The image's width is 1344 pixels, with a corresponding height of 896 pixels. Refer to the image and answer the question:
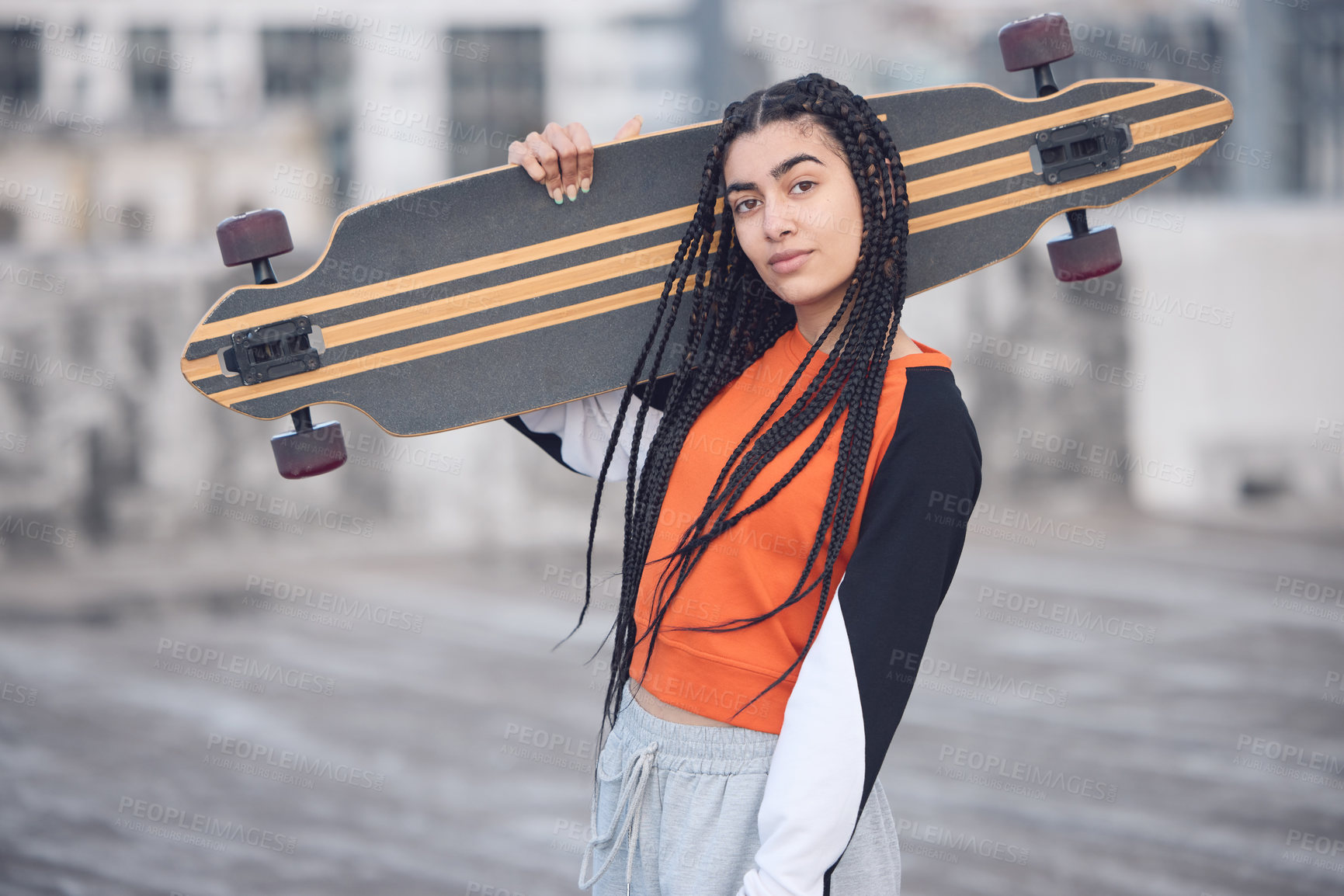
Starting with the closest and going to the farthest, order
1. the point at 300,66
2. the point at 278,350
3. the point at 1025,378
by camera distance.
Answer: the point at 278,350, the point at 1025,378, the point at 300,66

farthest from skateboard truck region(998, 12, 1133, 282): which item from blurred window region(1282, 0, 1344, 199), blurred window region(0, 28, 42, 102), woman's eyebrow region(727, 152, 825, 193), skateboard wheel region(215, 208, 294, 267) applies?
blurred window region(0, 28, 42, 102)

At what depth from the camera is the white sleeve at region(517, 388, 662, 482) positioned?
5.21 ft

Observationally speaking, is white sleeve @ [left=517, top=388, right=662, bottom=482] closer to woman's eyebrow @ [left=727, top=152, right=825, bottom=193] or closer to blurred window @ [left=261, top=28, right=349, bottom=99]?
woman's eyebrow @ [left=727, top=152, right=825, bottom=193]

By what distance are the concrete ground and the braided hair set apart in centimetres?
181

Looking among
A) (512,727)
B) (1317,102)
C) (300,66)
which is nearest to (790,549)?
(512,727)

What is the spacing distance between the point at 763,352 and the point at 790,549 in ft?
1.00

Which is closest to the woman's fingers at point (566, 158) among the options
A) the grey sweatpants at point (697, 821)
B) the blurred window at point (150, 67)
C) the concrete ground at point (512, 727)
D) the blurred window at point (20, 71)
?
the grey sweatpants at point (697, 821)

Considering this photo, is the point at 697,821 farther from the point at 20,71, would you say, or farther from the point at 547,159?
the point at 20,71

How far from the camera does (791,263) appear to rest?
1202 millimetres

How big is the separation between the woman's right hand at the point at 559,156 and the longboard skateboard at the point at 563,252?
0.04 m

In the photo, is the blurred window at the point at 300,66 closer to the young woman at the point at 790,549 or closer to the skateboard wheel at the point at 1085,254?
the skateboard wheel at the point at 1085,254

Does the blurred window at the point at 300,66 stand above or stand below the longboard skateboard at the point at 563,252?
above

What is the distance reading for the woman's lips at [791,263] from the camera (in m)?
1.20

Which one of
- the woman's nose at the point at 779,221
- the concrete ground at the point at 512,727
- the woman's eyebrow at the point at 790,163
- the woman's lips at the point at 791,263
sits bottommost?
the concrete ground at the point at 512,727
